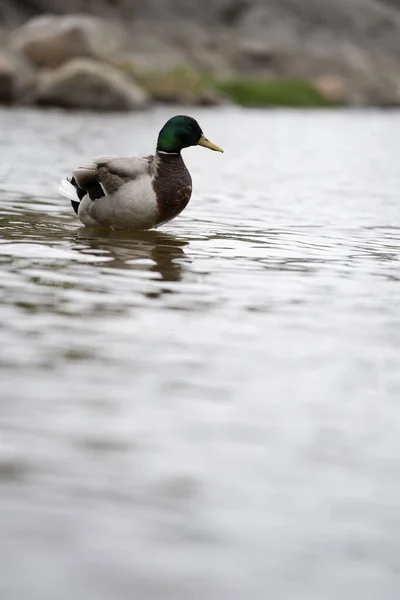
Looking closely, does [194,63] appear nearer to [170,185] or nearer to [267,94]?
[267,94]

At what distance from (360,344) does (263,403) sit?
1.13 meters

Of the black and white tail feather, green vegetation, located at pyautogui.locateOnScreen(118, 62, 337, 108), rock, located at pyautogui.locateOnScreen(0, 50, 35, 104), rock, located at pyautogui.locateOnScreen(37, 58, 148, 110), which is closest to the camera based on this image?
the black and white tail feather

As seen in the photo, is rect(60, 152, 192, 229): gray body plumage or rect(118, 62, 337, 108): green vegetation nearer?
rect(60, 152, 192, 229): gray body plumage

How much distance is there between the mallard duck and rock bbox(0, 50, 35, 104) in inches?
1130

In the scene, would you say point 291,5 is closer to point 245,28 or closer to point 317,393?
point 245,28

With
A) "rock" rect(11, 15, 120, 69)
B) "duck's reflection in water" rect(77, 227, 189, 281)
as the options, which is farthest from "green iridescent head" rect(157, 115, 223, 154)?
"rock" rect(11, 15, 120, 69)

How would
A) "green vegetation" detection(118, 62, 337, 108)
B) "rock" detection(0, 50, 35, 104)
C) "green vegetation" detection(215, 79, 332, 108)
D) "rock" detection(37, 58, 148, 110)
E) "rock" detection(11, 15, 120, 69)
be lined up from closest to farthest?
"rock" detection(37, 58, 148, 110) → "rock" detection(0, 50, 35, 104) → "rock" detection(11, 15, 120, 69) → "green vegetation" detection(118, 62, 337, 108) → "green vegetation" detection(215, 79, 332, 108)

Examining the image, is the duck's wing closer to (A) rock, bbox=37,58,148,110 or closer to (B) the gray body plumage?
(B) the gray body plumage

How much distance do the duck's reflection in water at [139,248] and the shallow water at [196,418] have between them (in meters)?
0.03

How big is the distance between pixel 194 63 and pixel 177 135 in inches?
3385

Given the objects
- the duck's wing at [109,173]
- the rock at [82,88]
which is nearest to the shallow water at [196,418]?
the duck's wing at [109,173]

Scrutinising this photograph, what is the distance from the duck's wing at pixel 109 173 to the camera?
7.93m

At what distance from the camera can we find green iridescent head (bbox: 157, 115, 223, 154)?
8.23 metres

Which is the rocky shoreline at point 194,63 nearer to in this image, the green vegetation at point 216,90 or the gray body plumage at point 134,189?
the green vegetation at point 216,90
